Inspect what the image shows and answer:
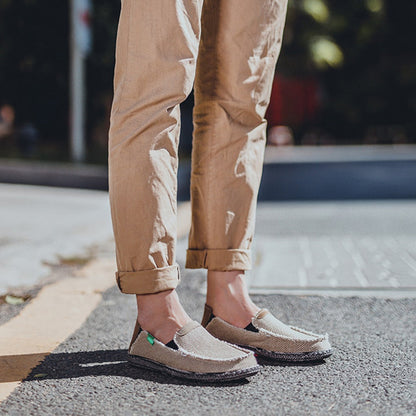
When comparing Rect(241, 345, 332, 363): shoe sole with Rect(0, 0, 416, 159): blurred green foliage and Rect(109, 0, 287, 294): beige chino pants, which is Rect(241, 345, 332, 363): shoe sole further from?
Rect(0, 0, 416, 159): blurred green foliage

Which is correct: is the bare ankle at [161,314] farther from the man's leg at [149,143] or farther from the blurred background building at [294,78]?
the blurred background building at [294,78]

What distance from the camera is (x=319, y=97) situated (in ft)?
96.6

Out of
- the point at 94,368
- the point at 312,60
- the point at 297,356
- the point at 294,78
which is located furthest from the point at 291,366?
the point at 294,78

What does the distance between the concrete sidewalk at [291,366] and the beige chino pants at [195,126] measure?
254 millimetres

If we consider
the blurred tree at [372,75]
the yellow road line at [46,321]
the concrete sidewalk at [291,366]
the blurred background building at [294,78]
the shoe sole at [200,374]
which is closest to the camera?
the concrete sidewalk at [291,366]

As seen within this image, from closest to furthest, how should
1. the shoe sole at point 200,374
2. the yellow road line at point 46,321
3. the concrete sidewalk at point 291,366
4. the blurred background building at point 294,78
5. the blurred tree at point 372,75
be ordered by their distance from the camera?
the concrete sidewalk at point 291,366, the shoe sole at point 200,374, the yellow road line at point 46,321, the blurred background building at point 294,78, the blurred tree at point 372,75

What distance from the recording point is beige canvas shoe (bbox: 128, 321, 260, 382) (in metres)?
1.62

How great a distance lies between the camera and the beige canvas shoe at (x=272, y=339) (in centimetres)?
177

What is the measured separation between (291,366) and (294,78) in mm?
23645

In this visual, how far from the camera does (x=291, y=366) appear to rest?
5.76 feet

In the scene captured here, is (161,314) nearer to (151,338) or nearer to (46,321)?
(151,338)

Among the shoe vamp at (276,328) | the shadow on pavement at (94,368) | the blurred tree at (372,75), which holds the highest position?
the shoe vamp at (276,328)

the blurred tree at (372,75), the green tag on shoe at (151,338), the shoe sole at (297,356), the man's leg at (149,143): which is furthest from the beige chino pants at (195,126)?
the blurred tree at (372,75)

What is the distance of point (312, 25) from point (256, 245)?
1957 cm
